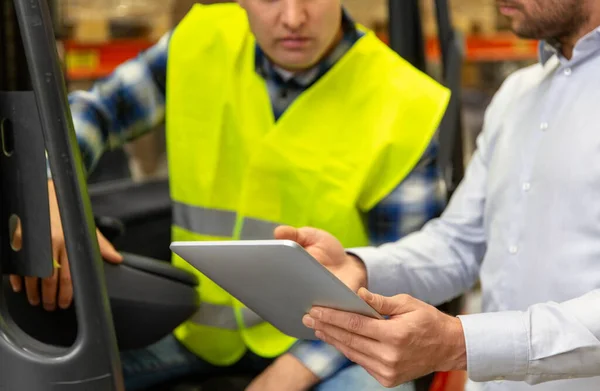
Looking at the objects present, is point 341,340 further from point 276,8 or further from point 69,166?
point 276,8

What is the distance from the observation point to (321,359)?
1.39 meters

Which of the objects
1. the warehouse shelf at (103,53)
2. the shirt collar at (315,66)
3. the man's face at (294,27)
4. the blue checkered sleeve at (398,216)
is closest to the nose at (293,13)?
the man's face at (294,27)

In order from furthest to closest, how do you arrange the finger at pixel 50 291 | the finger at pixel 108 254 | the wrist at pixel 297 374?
the wrist at pixel 297 374, the finger at pixel 108 254, the finger at pixel 50 291

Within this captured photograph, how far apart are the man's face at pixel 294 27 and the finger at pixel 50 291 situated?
0.53m

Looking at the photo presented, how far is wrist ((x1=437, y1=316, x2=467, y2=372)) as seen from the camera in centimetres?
107

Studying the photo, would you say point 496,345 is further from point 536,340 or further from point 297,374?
point 297,374

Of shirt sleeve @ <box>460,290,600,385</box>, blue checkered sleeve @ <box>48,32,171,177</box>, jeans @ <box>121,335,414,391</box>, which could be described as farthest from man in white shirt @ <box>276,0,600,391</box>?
blue checkered sleeve @ <box>48,32,171,177</box>

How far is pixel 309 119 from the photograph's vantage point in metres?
1.47

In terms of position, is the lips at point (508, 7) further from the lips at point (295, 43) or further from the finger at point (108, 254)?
the finger at point (108, 254)

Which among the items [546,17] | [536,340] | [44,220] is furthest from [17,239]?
[546,17]

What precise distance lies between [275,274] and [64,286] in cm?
31

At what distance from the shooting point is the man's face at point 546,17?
1.22m

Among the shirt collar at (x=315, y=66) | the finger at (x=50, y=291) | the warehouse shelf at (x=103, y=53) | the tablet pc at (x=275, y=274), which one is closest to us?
the tablet pc at (x=275, y=274)

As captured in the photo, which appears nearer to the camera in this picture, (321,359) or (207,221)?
(321,359)
